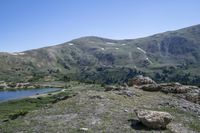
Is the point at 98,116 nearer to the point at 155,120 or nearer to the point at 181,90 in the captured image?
the point at 155,120

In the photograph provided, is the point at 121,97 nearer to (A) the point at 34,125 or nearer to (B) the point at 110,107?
(B) the point at 110,107

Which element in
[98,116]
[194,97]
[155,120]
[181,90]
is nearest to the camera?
[155,120]

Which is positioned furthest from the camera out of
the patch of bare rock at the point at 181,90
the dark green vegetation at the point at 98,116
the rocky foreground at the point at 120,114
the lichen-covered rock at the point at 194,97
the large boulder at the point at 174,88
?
the large boulder at the point at 174,88

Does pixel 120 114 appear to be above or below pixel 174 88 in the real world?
below

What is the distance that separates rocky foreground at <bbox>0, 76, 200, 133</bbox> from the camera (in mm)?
31953

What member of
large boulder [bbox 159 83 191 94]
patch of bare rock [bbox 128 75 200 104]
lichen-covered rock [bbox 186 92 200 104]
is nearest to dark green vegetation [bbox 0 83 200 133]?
lichen-covered rock [bbox 186 92 200 104]

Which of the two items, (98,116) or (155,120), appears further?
(98,116)

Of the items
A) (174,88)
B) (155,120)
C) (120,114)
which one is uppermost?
(174,88)

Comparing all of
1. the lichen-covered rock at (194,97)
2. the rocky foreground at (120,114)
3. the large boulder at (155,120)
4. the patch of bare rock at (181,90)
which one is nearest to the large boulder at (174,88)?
the patch of bare rock at (181,90)

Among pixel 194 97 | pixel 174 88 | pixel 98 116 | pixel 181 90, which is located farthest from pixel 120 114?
pixel 174 88

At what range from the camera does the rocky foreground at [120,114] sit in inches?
1258

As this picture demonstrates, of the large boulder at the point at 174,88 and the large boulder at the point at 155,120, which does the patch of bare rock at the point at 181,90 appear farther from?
the large boulder at the point at 155,120

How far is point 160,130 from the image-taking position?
3178 cm

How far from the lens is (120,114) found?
119 ft
